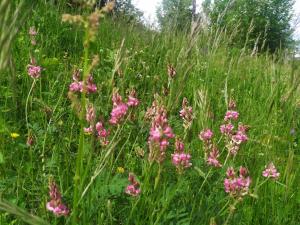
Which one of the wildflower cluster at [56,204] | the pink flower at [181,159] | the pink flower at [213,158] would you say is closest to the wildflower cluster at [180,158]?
the pink flower at [181,159]

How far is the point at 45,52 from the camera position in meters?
3.08

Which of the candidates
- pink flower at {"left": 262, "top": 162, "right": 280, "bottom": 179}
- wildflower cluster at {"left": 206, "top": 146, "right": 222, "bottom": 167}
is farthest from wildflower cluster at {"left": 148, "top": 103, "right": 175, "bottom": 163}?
pink flower at {"left": 262, "top": 162, "right": 280, "bottom": 179}

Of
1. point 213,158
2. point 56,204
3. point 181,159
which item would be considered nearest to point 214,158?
point 213,158

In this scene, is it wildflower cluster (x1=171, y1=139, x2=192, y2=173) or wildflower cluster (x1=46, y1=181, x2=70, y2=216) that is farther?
wildflower cluster (x1=171, y1=139, x2=192, y2=173)

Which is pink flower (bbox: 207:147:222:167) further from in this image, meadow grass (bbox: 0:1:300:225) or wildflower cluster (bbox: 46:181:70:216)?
wildflower cluster (bbox: 46:181:70:216)

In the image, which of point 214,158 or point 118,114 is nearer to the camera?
point 118,114

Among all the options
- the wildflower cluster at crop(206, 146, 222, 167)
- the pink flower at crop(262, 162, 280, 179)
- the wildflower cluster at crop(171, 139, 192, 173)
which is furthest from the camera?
the pink flower at crop(262, 162, 280, 179)

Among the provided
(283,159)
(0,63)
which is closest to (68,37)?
(283,159)

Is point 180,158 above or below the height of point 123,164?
above

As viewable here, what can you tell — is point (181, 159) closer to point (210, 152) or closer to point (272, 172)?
point (210, 152)

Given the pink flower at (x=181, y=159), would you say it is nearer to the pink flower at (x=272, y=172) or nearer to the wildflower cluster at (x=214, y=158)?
the wildflower cluster at (x=214, y=158)

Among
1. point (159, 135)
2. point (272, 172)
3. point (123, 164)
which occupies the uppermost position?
point (159, 135)

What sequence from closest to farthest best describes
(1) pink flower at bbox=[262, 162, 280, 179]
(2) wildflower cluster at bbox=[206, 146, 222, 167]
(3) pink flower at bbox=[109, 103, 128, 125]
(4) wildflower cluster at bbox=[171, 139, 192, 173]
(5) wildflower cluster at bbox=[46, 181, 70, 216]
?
(5) wildflower cluster at bbox=[46, 181, 70, 216] → (3) pink flower at bbox=[109, 103, 128, 125] → (4) wildflower cluster at bbox=[171, 139, 192, 173] → (2) wildflower cluster at bbox=[206, 146, 222, 167] → (1) pink flower at bbox=[262, 162, 280, 179]

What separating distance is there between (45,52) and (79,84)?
1762mm
